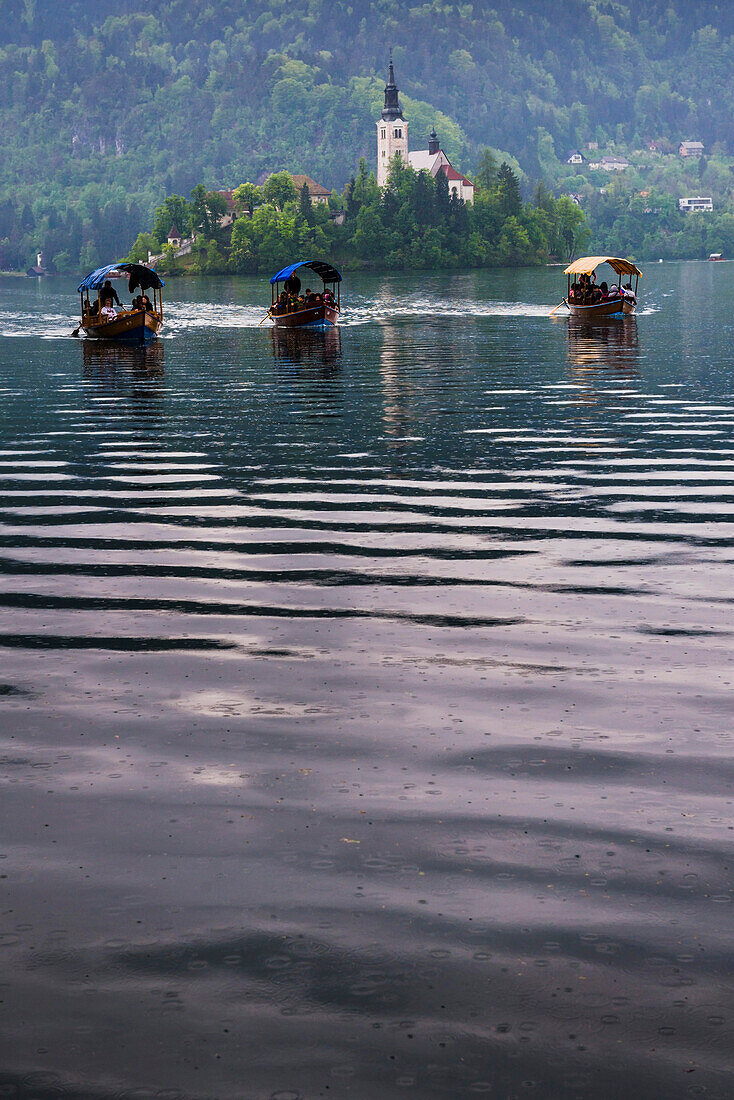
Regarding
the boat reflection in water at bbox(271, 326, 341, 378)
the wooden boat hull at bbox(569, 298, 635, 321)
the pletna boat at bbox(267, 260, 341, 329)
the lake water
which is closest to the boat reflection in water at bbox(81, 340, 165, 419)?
the boat reflection in water at bbox(271, 326, 341, 378)

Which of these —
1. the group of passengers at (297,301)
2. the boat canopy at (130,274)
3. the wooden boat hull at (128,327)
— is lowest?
the wooden boat hull at (128,327)

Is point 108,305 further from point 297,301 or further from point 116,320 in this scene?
point 297,301

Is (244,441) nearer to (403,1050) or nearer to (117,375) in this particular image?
(117,375)

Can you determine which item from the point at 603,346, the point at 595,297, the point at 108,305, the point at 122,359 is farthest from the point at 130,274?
the point at 595,297

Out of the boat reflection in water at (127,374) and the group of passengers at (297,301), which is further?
the group of passengers at (297,301)

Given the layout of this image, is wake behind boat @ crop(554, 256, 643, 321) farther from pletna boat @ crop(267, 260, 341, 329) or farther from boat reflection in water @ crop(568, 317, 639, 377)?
pletna boat @ crop(267, 260, 341, 329)

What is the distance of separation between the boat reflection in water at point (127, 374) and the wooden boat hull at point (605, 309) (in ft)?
84.5

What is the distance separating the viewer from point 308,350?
63.5m

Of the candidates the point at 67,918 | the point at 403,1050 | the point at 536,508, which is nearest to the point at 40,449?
the point at 536,508

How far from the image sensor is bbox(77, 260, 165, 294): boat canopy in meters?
67.5

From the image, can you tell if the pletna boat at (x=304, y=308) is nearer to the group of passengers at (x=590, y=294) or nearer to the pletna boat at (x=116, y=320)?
the pletna boat at (x=116, y=320)

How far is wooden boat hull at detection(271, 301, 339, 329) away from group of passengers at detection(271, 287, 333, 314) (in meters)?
0.20

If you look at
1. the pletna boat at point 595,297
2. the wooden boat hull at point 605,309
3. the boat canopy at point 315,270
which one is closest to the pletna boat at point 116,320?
the boat canopy at point 315,270

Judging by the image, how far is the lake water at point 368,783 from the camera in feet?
23.1
